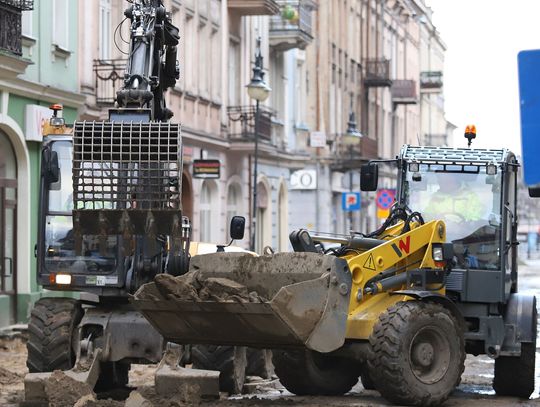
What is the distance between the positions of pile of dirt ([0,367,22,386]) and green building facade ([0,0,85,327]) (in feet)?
19.9

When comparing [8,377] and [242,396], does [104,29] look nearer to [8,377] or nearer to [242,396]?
[8,377]

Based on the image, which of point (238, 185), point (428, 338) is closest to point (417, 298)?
point (428, 338)

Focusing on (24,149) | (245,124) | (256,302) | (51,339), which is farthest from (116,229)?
(245,124)

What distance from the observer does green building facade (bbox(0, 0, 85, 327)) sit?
23.1 m

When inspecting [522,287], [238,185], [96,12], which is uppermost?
[96,12]

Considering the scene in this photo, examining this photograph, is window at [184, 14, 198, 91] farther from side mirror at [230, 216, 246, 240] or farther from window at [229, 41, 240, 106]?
side mirror at [230, 216, 246, 240]

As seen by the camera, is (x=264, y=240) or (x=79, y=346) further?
(x=264, y=240)

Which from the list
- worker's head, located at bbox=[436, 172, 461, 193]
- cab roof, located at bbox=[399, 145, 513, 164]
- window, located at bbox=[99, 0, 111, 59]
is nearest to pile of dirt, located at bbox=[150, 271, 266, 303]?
worker's head, located at bbox=[436, 172, 461, 193]

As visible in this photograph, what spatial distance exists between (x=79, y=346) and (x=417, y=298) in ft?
10.4

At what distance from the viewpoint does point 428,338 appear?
13.5 m

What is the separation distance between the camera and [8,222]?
23.7 meters

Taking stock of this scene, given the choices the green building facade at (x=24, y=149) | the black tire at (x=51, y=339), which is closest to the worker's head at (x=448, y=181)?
the black tire at (x=51, y=339)

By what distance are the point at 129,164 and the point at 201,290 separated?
4.20 feet

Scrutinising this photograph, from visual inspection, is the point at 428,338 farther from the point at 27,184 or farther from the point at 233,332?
the point at 27,184
